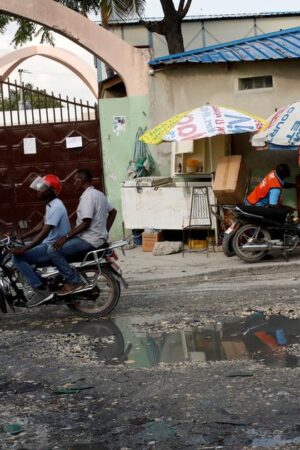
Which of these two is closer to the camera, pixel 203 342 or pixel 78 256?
pixel 203 342

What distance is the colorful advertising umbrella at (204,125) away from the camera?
36.3ft

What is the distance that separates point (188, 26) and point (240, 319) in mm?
23128

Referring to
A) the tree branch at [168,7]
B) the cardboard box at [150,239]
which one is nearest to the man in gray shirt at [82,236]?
the cardboard box at [150,239]

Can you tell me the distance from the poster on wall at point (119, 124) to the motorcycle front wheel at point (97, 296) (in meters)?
6.08

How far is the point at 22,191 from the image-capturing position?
13.9 metres

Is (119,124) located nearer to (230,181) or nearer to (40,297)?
(230,181)

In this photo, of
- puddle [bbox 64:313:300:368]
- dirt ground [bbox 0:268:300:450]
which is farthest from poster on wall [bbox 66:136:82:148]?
puddle [bbox 64:313:300:368]

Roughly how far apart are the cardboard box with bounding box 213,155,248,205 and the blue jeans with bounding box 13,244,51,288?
4584mm

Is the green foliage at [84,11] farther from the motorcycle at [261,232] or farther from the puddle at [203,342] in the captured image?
the puddle at [203,342]

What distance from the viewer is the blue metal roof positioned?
12.8 meters

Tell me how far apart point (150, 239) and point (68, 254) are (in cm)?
Result: 489

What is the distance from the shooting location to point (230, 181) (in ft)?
38.4

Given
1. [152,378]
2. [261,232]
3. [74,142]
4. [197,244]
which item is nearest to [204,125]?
[261,232]

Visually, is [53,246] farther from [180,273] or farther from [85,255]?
[180,273]
